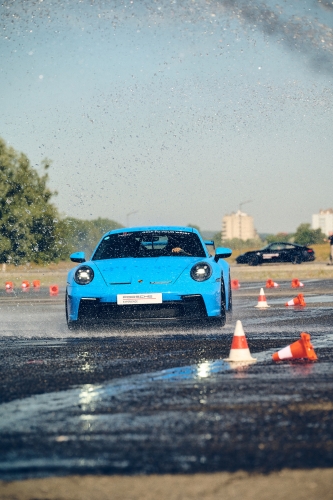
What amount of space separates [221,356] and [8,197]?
52.1 metres

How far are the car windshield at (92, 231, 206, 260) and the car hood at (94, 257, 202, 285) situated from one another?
55cm

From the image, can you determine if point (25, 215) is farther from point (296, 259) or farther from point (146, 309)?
point (146, 309)

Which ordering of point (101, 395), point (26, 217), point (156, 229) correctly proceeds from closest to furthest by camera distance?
point (101, 395)
point (156, 229)
point (26, 217)

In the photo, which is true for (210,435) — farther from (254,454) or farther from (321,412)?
(321,412)

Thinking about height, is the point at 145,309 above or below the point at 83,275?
below

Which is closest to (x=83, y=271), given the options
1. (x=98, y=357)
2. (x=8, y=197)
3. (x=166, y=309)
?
(x=166, y=309)

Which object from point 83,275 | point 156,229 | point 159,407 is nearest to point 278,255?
point 156,229

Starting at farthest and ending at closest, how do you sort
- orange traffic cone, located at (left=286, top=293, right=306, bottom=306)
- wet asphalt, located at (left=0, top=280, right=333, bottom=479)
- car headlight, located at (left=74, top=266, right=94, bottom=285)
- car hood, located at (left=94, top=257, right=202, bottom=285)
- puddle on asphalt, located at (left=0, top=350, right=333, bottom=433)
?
1. orange traffic cone, located at (left=286, top=293, right=306, bottom=306)
2. car headlight, located at (left=74, top=266, right=94, bottom=285)
3. car hood, located at (left=94, top=257, right=202, bottom=285)
4. puddle on asphalt, located at (left=0, top=350, right=333, bottom=433)
5. wet asphalt, located at (left=0, top=280, right=333, bottom=479)

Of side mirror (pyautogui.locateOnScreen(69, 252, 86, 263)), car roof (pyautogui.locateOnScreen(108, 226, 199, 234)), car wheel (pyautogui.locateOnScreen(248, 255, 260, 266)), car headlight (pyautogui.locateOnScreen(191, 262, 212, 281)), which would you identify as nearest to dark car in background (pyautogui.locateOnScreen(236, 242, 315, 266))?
car wheel (pyautogui.locateOnScreen(248, 255, 260, 266))

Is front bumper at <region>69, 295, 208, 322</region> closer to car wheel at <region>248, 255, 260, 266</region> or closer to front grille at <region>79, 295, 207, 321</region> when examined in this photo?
front grille at <region>79, 295, 207, 321</region>

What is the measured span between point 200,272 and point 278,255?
136 ft

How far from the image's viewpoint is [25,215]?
58.8 m

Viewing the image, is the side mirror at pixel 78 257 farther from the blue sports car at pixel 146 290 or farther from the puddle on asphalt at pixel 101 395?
the puddle on asphalt at pixel 101 395

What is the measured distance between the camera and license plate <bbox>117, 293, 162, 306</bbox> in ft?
38.4
